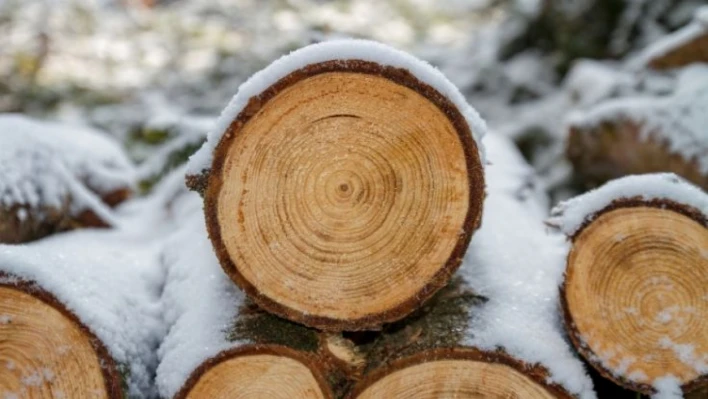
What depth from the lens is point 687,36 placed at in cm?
380

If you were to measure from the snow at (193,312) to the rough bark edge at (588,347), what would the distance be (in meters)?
0.79

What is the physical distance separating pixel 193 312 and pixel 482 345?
0.75 meters

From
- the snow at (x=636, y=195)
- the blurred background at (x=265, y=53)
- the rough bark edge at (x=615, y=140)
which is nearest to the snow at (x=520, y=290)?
the snow at (x=636, y=195)

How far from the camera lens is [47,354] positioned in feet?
4.94

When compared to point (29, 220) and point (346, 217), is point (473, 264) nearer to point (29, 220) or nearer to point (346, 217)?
point (346, 217)

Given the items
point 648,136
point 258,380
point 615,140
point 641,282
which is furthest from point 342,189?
point 615,140

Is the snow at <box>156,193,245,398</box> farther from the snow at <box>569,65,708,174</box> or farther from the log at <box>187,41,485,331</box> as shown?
the snow at <box>569,65,708,174</box>

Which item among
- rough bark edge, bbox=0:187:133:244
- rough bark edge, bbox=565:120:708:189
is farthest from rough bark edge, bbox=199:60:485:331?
rough bark edge, bbox=565:120:708:189

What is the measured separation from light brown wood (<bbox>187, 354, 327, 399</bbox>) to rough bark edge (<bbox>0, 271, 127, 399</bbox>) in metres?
0.17

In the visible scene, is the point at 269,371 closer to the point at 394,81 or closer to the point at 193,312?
the point at 193,312

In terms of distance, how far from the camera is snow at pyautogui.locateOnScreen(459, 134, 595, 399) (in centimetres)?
154

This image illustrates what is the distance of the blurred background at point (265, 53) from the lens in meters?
4.82

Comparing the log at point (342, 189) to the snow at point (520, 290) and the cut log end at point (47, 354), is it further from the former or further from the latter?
the cut log end at point (47, 354)

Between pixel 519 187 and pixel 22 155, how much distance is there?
1.91 m
